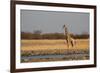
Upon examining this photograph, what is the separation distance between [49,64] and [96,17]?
71 centimetres

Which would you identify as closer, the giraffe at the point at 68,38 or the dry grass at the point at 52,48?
the dry grass at the point at 52,48

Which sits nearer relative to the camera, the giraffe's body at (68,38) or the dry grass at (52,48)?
the dry grass at (52,48)

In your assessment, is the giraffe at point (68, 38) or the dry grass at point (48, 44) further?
the giraffe at point (68, 38)

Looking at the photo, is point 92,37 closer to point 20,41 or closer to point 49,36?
point 49,36

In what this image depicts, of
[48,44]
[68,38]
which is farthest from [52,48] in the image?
[68,38]

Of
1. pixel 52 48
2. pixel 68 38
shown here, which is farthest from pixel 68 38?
pixel 52 48

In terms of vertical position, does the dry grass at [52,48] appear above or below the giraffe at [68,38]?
below

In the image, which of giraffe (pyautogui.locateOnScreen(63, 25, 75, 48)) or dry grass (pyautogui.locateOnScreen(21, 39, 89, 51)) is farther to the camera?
giraffe (pyautogui.locateOnScreen(63, 25, 75, 48))

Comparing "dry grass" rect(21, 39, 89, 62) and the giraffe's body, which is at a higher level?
the giraffe's body

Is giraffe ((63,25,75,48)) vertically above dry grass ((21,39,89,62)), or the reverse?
giraffe ((63,25,75,48))

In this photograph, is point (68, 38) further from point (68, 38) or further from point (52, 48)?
point (52, 48)

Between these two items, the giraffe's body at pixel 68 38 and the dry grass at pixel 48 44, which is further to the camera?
the giraffe's body at pixel 68 38

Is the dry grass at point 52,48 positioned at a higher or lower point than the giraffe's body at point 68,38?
lower

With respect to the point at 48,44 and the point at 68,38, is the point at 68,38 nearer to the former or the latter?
the point at 68,38
